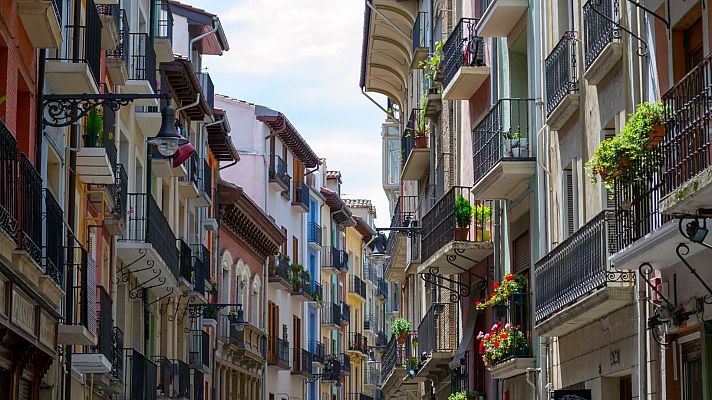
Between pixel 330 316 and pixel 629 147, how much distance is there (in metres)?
58.1

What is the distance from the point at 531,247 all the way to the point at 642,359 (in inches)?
286

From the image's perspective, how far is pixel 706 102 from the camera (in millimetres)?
13156

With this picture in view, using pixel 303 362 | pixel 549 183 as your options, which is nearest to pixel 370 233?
pixel 303 362

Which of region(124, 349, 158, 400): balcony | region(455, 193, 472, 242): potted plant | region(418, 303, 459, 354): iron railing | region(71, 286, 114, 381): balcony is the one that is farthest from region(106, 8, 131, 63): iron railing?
region(418, 303, 459, 354): iron railing

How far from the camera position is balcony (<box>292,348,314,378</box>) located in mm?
63469

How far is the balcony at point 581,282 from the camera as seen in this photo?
17.9 metres

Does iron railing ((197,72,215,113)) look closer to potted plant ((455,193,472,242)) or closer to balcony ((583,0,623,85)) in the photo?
potted plant ((455,193,472,242))

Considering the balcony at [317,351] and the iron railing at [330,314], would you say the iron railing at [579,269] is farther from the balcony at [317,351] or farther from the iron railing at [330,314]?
the iron railing at [330,314]

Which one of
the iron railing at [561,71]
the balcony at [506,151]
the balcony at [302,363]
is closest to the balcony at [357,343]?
the balcony at [302,363]

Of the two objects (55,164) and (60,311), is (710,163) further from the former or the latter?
(55,164)

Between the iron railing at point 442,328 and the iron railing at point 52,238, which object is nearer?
the iron railing at point 52,238

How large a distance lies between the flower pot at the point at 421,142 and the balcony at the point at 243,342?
1205 cm

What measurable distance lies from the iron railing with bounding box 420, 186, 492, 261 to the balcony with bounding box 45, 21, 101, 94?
868 cm

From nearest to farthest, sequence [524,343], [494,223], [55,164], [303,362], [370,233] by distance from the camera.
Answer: [55,164], [524,343], [494,223], [303,362], [370,233]
